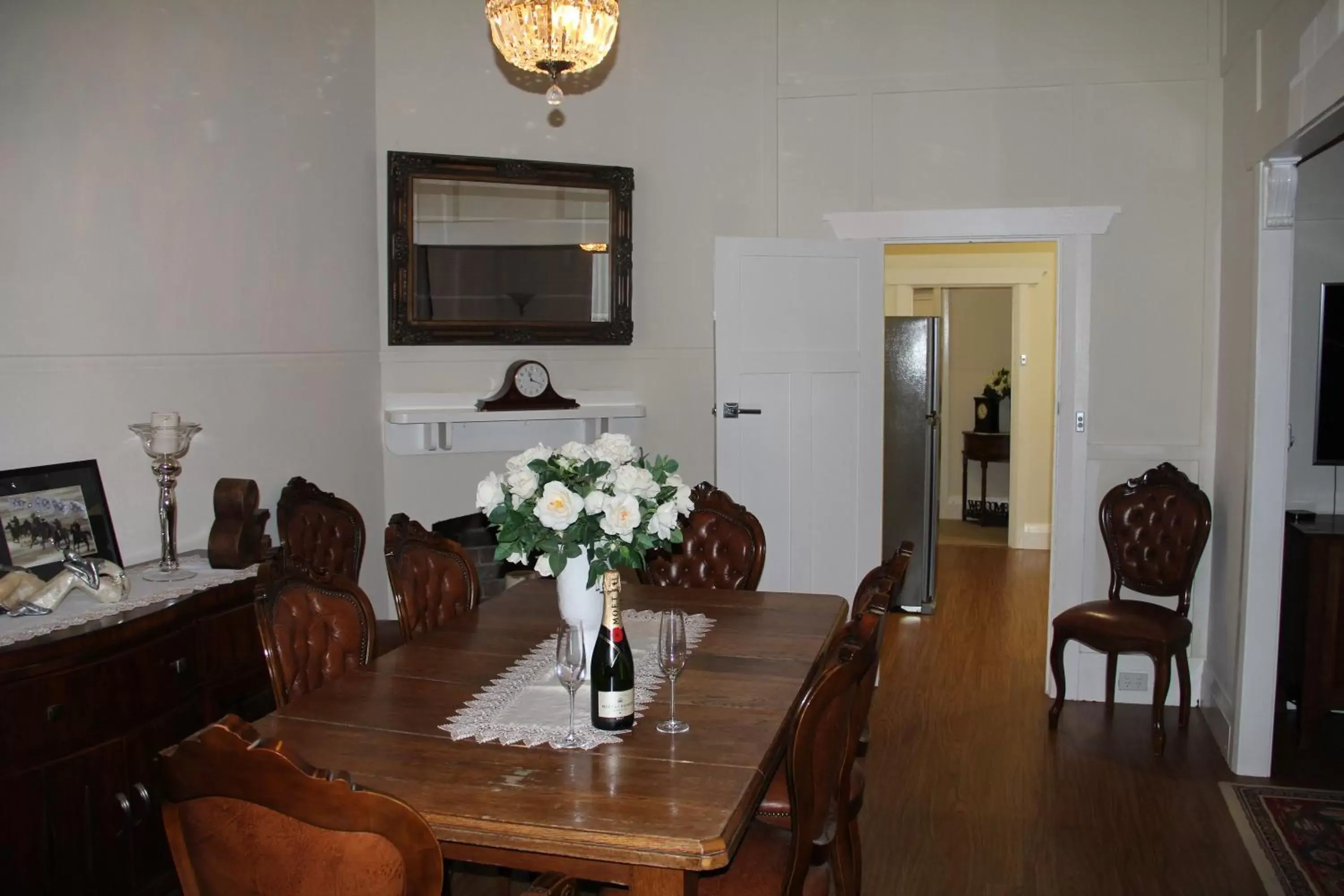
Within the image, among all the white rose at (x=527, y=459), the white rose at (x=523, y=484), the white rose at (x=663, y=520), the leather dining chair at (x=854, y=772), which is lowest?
the leather dining chair at (x=854, y=772)

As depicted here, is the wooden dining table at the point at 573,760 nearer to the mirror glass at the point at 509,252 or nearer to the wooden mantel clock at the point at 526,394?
the wooden mantel clock at the point at 526,394

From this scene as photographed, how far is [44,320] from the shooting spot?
3.10 meters

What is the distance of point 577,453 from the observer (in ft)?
8.14

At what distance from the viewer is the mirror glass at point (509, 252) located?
193 inches

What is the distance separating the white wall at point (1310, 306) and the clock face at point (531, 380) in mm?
3274

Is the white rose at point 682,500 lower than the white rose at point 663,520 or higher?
higher

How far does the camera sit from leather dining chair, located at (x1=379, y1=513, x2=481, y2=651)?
3.11 m

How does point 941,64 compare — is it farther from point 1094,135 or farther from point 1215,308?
point 1215,308

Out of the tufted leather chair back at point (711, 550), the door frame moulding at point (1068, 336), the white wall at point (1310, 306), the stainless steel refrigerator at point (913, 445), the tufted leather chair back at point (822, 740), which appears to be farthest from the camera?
the stainless steel refrigerator at point (913, 445)

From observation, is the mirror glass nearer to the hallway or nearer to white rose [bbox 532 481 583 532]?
the hallway

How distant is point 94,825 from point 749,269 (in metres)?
3.35

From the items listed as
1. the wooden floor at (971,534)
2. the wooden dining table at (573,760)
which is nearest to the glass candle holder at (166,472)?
the wooden dining table at (573,760)

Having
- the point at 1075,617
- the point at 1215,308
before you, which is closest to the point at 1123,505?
the point at 1075,617

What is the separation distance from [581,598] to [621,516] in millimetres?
265
